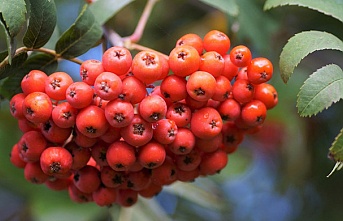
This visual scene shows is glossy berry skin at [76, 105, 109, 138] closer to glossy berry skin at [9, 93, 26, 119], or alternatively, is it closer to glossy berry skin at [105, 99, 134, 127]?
glossy berry skin at [105, 99, 134, 127]

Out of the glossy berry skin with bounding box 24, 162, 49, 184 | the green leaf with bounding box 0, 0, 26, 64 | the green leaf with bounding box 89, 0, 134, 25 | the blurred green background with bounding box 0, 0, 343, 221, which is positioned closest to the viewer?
the green leaf with bounding box 0, 0, 26, 64

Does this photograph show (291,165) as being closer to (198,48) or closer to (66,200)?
(66,200)

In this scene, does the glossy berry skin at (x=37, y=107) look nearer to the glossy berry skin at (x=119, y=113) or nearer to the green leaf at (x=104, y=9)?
the glossy berry skin at (x=119, y=113)

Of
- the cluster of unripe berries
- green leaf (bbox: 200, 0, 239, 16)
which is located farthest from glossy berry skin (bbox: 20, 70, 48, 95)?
green leaf (bbox: 200, 0, 239, 16)

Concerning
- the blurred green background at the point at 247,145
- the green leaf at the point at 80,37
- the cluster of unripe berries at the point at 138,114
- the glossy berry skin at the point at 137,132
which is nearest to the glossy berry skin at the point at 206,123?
the cluster of unripe berries at the point at 138,114

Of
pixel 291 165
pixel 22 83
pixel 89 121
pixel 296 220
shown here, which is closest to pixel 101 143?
pixel 89 121

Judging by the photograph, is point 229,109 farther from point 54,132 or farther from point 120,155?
point 54,132

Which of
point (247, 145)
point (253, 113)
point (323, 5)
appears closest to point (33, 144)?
point (253, 113)
